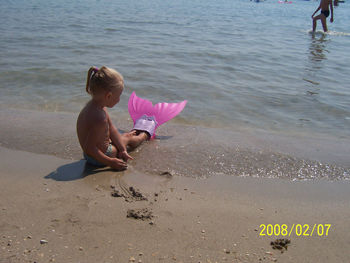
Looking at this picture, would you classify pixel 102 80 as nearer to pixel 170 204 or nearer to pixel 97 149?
pixel 97 149

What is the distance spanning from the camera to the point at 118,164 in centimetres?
248

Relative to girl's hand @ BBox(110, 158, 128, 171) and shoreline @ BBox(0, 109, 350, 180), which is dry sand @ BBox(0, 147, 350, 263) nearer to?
girl's hand @ BBox(110, 158, 128, 171)

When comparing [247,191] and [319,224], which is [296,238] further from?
[247,191]

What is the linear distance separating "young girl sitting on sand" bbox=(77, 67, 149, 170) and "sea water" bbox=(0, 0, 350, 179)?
1407 mm

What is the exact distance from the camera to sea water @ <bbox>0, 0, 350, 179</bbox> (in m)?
4.07

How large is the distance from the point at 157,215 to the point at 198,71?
13.7ft

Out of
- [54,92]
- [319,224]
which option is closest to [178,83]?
[54,92]

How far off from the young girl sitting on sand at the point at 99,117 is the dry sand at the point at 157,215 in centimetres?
11

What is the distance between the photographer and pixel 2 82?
4820 millimetres

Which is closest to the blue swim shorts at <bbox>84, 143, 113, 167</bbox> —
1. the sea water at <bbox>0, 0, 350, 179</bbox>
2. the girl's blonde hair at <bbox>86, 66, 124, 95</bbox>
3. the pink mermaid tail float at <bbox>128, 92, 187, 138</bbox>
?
the girl's blonde hair at <bbox>86, 66, 124, 95</bbox>

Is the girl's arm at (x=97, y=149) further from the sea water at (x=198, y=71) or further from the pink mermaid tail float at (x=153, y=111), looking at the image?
the sea water at (x=198, y=71)

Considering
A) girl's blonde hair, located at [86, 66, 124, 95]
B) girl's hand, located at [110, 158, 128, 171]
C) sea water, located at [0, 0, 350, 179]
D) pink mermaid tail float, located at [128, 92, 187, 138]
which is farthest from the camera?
sea water, located at [0, 0, 350, 179]

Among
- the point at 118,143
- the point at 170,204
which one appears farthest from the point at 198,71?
the point at 170,204

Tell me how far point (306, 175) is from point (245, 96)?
2.25 m
